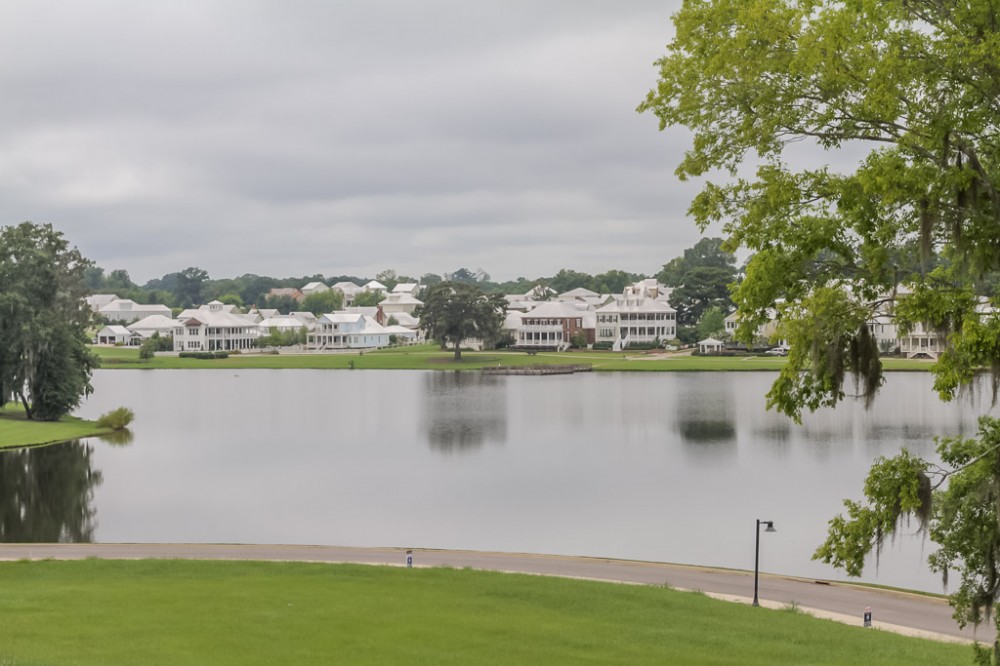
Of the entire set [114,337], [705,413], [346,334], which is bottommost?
[705,413]

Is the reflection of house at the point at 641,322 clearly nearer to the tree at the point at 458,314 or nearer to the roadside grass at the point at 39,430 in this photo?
the tree at the point at 458,314

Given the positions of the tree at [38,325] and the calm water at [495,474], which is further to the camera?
the tree at [38,325]

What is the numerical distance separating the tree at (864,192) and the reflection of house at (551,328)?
137089 millimetres

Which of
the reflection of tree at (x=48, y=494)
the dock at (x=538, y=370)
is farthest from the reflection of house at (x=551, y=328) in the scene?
the reflection of tree at (x=48, y=494)

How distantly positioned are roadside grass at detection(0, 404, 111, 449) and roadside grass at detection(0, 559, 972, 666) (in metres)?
35.3

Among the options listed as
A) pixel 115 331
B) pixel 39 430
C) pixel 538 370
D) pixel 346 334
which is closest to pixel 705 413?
pixel 39 430

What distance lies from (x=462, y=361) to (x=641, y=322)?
2911 centimetres

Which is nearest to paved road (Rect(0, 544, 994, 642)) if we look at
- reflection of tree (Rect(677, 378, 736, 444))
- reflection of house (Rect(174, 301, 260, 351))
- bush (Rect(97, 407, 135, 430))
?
reflection of tree (Rect(677, 378, 736, 444))

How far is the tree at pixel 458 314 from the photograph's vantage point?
129875 millimetres

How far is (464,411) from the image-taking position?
246 feet

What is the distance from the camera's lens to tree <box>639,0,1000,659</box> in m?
11.0

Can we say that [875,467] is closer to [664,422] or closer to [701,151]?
[701,151]

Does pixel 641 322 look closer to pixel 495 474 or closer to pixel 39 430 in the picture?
pixel 39 430

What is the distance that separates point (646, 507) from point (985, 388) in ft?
80.7
